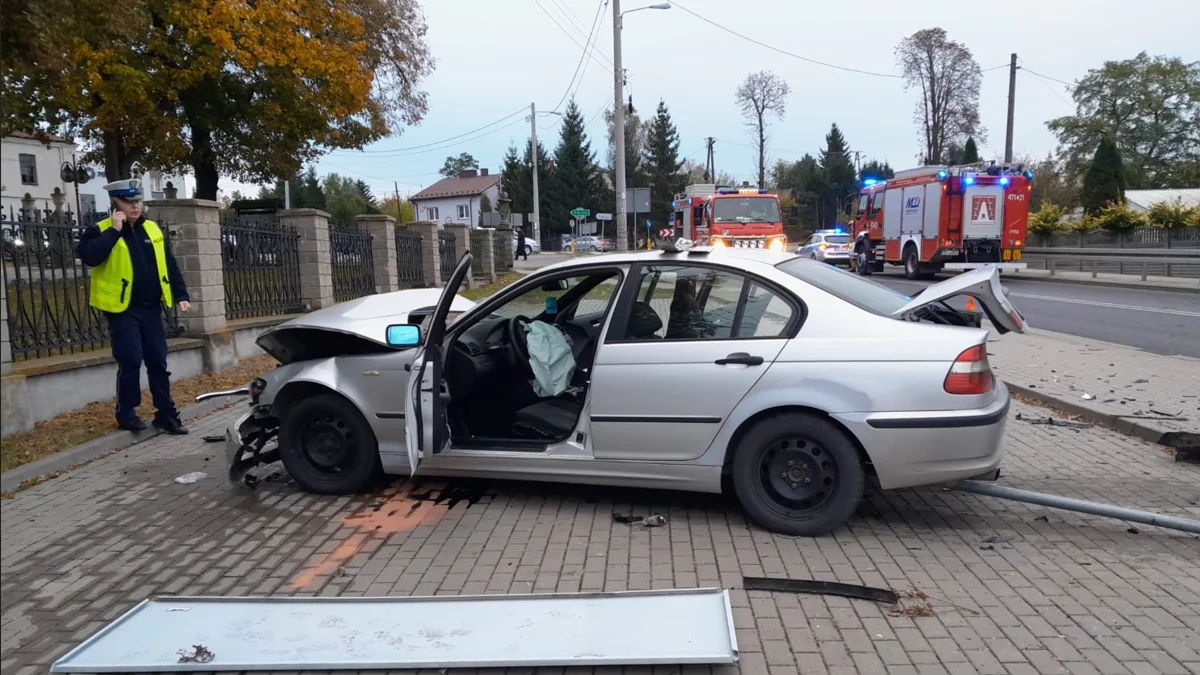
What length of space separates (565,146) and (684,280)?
246 ft

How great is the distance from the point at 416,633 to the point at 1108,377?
8.43m

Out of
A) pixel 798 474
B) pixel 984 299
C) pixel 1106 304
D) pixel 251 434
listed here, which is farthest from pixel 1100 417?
pixel 1106 304

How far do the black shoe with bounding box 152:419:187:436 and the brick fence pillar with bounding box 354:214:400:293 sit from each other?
9012 millimetres

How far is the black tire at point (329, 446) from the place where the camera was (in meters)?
5.37

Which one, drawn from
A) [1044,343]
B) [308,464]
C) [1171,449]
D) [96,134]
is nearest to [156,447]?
[308,464]

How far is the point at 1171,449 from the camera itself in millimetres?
6320

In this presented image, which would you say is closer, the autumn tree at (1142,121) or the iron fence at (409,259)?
the iron fence at (409,259)

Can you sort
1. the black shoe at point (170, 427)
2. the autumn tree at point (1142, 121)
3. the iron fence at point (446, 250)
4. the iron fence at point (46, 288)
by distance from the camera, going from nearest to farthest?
the black shoe at point (170, 427) < the iron fence at point (46, 288) < the iron fence at point (446, 250) < the autumn tree at point (1142, 121)

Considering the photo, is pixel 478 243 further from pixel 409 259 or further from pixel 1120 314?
pixel 1120 314

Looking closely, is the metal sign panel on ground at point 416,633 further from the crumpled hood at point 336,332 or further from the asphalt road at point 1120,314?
the asphalt road at point 1120,314

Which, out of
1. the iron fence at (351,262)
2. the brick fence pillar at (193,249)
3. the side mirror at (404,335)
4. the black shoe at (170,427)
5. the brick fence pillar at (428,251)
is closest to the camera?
the side mirror at (404,335)

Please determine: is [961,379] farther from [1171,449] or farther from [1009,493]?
[1171,449]

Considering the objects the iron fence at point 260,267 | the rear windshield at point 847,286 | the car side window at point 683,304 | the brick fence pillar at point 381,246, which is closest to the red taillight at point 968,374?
the rear windshield at point 847,286

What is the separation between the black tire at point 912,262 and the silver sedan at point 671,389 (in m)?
22.7
